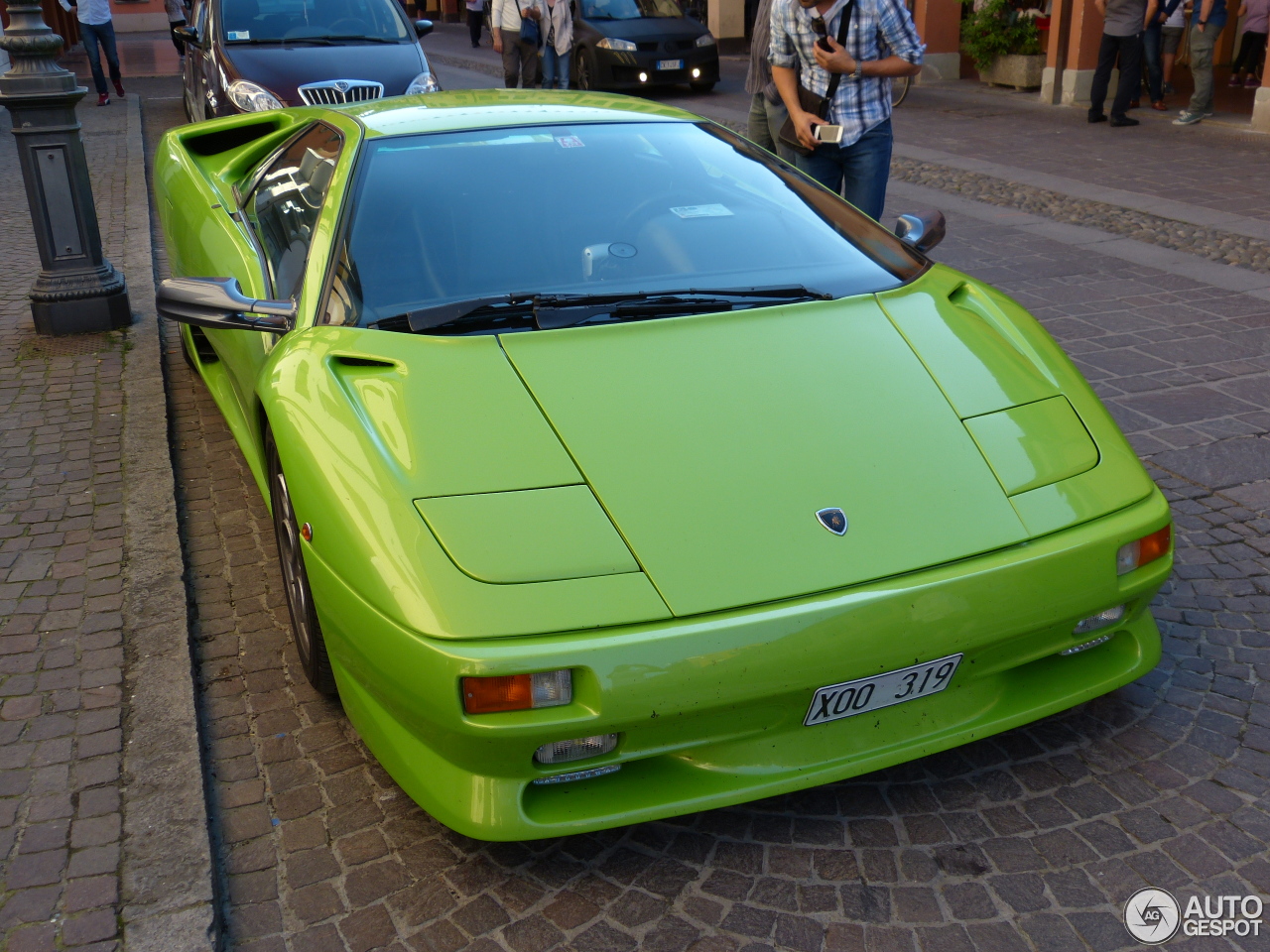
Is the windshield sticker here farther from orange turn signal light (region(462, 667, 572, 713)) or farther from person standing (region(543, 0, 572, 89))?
person standing (region(543, 0, 572, 89))

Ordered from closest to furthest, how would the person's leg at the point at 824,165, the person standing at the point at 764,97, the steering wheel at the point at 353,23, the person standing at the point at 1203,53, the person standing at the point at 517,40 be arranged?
the person's leg at the point at 824,165, the person standing at the point at 764,97, the steering wheel at the point at 353,23, the person standing at the point at 1203,53, the person standing at the point at 517,40

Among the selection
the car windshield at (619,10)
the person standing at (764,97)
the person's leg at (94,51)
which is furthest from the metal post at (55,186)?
the car windshield at (619,10)

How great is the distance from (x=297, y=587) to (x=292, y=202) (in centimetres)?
136

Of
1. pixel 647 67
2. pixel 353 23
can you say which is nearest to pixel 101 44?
pixel 647 67

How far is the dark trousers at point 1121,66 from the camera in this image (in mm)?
12070

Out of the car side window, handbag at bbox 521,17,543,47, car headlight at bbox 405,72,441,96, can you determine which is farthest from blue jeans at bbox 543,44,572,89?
the car side window

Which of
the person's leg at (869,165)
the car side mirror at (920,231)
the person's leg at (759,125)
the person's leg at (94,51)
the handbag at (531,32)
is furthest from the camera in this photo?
the person's leg at (94,51)

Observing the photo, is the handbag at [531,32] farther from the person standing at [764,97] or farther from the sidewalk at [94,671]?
the sidewalk at [94,671]

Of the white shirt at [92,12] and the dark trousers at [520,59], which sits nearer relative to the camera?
the dark trousers at [520,59]

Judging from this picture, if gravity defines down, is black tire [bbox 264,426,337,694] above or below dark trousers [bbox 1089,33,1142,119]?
below

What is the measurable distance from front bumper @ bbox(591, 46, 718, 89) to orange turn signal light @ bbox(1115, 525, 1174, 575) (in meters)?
13.9

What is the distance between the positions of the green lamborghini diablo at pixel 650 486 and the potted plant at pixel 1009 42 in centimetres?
1359

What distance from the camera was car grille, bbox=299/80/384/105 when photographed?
8430mm

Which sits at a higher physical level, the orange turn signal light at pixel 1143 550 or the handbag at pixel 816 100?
the handbag at pixel 816 100
